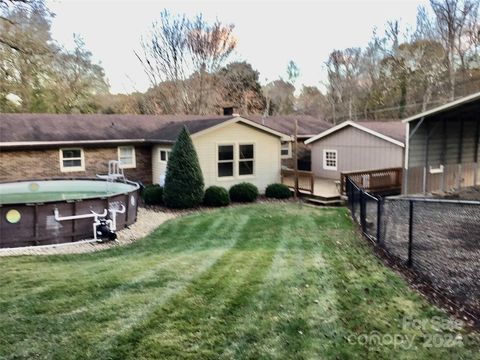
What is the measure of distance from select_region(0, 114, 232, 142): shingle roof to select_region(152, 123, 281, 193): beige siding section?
0.56 meters

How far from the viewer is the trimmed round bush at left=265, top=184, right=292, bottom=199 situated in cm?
1842

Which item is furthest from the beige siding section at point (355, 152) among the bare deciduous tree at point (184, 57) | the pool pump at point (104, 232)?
the bare deciduous tree at point (184, 57)

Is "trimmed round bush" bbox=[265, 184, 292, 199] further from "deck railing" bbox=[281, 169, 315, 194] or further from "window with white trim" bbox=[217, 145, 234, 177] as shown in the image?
"window with white trim" bbox=[217, 145, 234, 177]

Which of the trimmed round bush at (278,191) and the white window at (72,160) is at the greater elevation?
the white window at (72,160)

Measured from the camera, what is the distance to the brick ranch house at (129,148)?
17.8m

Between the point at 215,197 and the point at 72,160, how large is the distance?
7304mm

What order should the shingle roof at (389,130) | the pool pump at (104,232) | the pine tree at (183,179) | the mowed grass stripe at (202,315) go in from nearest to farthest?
the mowed grass stripe at (202,315), the pool pump at (104,232), the pine tree at (183,179), the shingle roof at (389,130)

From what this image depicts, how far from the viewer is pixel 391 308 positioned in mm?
5023

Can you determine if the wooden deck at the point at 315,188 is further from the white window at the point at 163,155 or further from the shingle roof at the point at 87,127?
the white window at the point at 163,155

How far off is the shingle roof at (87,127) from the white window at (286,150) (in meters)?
4.45

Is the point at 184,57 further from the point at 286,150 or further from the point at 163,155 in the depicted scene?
the point at 163,155

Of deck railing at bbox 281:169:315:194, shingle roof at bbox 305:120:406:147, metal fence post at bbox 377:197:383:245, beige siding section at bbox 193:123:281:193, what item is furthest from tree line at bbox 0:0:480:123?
metal fence post at bbox 377:197:383:245

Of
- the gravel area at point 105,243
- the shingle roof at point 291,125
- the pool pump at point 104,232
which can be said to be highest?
the shingle roof at point 291,125

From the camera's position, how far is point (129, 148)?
20.3 meters
